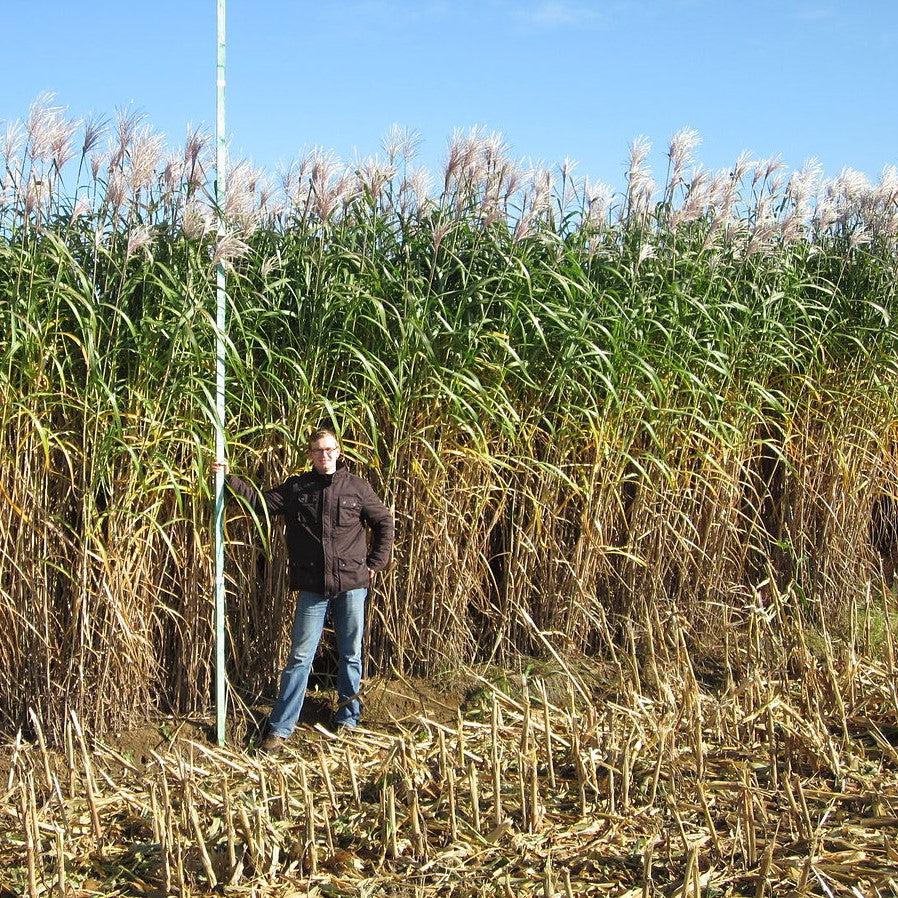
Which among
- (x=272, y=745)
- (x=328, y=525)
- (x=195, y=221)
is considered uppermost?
(x=195, y=221)

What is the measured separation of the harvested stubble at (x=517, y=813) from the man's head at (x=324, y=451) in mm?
1052

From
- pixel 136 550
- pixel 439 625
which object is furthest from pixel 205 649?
pixel 439 625

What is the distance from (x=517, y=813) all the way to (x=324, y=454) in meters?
1.63

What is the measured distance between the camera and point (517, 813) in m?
3.20

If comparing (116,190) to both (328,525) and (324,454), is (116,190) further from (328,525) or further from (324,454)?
(328,525)

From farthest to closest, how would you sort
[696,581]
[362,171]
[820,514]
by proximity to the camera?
[820,514]
[696,581]
[362,171]

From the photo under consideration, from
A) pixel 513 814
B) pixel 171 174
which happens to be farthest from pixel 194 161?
pixel 513 814

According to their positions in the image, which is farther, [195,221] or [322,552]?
[322,552]

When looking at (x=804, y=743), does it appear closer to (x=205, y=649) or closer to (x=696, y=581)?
(x=696, y=581)

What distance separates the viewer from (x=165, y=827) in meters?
2.95

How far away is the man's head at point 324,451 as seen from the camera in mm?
4207

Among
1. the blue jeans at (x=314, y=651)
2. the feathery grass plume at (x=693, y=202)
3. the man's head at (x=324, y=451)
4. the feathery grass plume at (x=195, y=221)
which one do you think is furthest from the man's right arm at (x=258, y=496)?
the feathery grass plume at (x=693, y=202)

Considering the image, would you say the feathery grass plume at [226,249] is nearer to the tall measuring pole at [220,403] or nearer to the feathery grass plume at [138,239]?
the tall measuring pole at [220,403]

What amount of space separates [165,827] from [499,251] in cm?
288
